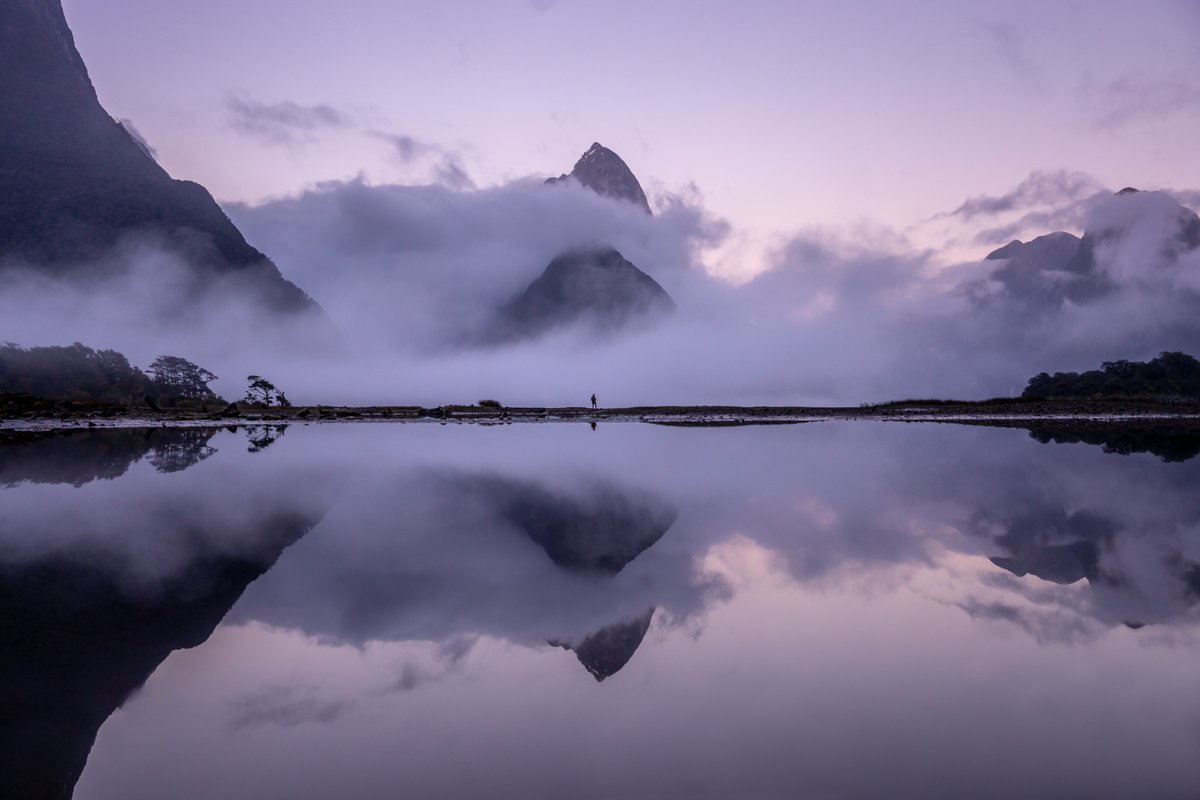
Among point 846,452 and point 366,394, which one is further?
point 366,394

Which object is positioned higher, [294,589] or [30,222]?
[30,222]

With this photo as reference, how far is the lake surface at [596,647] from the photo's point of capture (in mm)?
5367

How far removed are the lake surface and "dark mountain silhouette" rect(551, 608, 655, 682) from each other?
46mm

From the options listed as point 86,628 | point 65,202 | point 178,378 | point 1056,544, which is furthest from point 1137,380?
point 65,202

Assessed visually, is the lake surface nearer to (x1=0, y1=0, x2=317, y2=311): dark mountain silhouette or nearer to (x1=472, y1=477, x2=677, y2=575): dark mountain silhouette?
(x1=472, y1=477, x2=677, y2=575): dark mountain silhouette

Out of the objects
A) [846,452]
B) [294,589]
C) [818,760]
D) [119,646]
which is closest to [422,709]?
[818,760]

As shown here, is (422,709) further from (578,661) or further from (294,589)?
(294,589)

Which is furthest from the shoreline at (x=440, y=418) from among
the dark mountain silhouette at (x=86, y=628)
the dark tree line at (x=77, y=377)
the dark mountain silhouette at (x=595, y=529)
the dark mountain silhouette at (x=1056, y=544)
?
the dark mountain silhouette at (x=86, y=628)

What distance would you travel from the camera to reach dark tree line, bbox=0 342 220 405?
85.4 metres

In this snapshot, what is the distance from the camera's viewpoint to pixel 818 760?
544cm

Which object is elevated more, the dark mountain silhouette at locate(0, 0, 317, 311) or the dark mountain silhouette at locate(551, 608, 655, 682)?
the dark mountain silhouette at locate(0, 0, 317, 311)

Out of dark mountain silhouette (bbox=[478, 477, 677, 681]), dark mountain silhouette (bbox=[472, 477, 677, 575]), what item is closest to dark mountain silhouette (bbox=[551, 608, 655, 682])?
dark mountain silhouette (bbox=[478, 477, 677, 681])

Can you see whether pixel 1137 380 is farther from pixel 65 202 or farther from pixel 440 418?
pixel 65 202

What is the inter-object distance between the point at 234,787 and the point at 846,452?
3197cm
